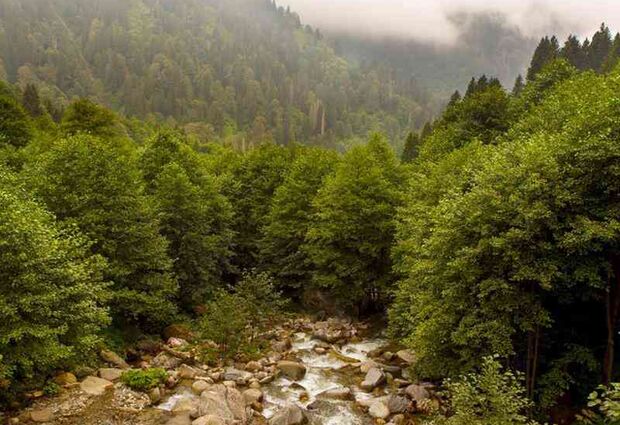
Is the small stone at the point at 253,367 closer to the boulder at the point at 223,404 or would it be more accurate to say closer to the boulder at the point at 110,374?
the boulder at the point at 223,404

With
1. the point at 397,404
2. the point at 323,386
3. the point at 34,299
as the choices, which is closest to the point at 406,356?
the point at 323,386

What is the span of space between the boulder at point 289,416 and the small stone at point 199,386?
404 centimetres

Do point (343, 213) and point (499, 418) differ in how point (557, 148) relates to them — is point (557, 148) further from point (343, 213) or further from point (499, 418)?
point (343, 213)

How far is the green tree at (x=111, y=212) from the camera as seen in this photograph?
80.8 ft

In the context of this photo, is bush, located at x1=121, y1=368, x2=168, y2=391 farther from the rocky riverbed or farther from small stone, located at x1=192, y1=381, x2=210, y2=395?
small stone, located at x1=192, y1=381, x2=210, y2=395

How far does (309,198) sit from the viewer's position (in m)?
41.9

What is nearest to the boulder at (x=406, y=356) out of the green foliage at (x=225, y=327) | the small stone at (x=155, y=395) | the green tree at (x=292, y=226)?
the green foliage at (x=225, y=327)

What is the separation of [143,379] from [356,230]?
65.1ft

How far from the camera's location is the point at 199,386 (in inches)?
852

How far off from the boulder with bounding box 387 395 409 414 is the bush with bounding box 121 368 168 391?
11.2m

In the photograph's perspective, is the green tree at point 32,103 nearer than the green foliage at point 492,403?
No

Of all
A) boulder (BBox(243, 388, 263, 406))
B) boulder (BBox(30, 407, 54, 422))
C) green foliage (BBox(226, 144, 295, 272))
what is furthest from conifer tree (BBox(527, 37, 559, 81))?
boulder (BBox(30, 407, 54, 422))

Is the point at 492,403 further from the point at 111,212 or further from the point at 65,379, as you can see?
the point at 111,212

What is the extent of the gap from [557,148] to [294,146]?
40680 millimetres
